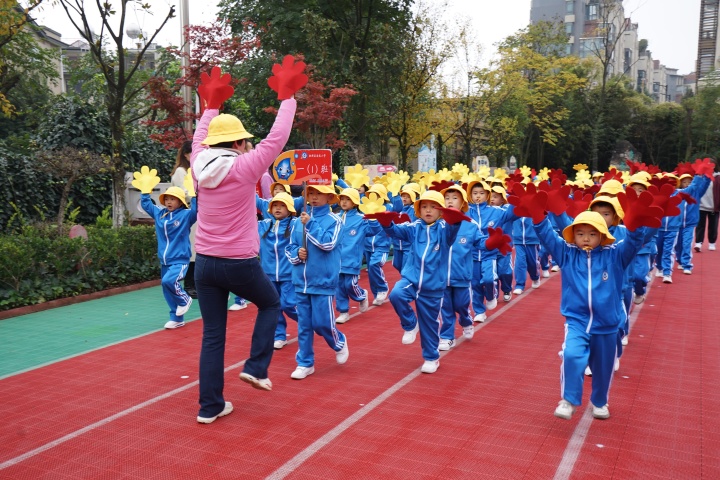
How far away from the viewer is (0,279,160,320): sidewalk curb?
929cm

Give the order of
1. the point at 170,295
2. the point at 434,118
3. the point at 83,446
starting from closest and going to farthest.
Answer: the point at 83,446 < the point at 170,295 < the point at 434,118

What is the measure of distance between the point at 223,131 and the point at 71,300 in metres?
6.35

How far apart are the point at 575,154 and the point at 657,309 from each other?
35.6m

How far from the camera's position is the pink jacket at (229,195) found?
15.7 ft

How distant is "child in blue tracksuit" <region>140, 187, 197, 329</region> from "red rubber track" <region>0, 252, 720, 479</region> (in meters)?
0.71

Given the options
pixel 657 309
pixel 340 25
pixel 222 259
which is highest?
pixel 340 25

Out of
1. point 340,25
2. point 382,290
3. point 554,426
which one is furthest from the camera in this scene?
point 340,25

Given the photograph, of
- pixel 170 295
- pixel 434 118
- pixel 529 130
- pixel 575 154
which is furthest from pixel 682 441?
pixel 575 154

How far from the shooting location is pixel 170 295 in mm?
8688

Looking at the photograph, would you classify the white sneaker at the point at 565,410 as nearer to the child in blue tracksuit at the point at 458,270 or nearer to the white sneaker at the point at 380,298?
the child in blue tracksuit at the point at 458,270

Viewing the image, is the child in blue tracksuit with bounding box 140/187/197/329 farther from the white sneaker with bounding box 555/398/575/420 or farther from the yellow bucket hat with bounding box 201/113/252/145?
the white sneaker with bounding box 555/398/575/420

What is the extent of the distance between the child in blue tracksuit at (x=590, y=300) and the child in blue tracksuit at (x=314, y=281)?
2.05 m

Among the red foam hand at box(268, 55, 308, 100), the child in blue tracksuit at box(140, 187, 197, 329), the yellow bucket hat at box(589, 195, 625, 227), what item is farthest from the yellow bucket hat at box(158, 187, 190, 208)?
the yellow bucket hat at box(589, 195, 625, 227)

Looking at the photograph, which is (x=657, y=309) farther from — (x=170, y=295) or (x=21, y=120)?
(x=21, y=120)
